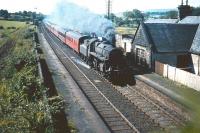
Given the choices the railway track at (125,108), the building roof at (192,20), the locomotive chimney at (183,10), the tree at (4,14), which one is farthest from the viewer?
the tree at (4,14)

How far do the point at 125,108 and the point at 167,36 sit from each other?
13.7 metres

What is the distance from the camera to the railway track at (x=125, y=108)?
45.0 feet

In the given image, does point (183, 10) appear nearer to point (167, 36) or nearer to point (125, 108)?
point (167, 36)

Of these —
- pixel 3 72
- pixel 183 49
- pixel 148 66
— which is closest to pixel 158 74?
pixel 148 66

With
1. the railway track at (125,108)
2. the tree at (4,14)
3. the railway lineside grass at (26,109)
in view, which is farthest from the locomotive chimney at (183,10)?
the tree at (4,14)

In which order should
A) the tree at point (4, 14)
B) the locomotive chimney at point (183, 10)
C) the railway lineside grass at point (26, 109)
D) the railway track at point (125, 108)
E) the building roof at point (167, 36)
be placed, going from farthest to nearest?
the tree at point (4, 14) < the locomotive chimney at point (183, 10) < the building roof at point (167, 36) < the railway track at point (125, 108) < the railway lineside grass at point (26, 109)

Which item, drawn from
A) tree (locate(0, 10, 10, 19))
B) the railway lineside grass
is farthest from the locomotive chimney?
tree (locate(0, 10, 10, 19))

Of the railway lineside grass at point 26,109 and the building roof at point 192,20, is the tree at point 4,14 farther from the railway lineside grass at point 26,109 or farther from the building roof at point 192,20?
the railway lineside grass at point 26,109

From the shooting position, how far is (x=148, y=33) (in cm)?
2795

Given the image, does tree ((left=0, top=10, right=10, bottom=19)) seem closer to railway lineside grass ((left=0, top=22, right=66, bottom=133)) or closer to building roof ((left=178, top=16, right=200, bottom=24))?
building roof ((left=178, top=16, right=200, bottom=24))

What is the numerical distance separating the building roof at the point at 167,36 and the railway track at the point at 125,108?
686cm

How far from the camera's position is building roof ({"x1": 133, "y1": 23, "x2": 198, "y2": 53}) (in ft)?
89.1

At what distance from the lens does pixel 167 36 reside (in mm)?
28156

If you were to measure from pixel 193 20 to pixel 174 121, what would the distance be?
22340mm
